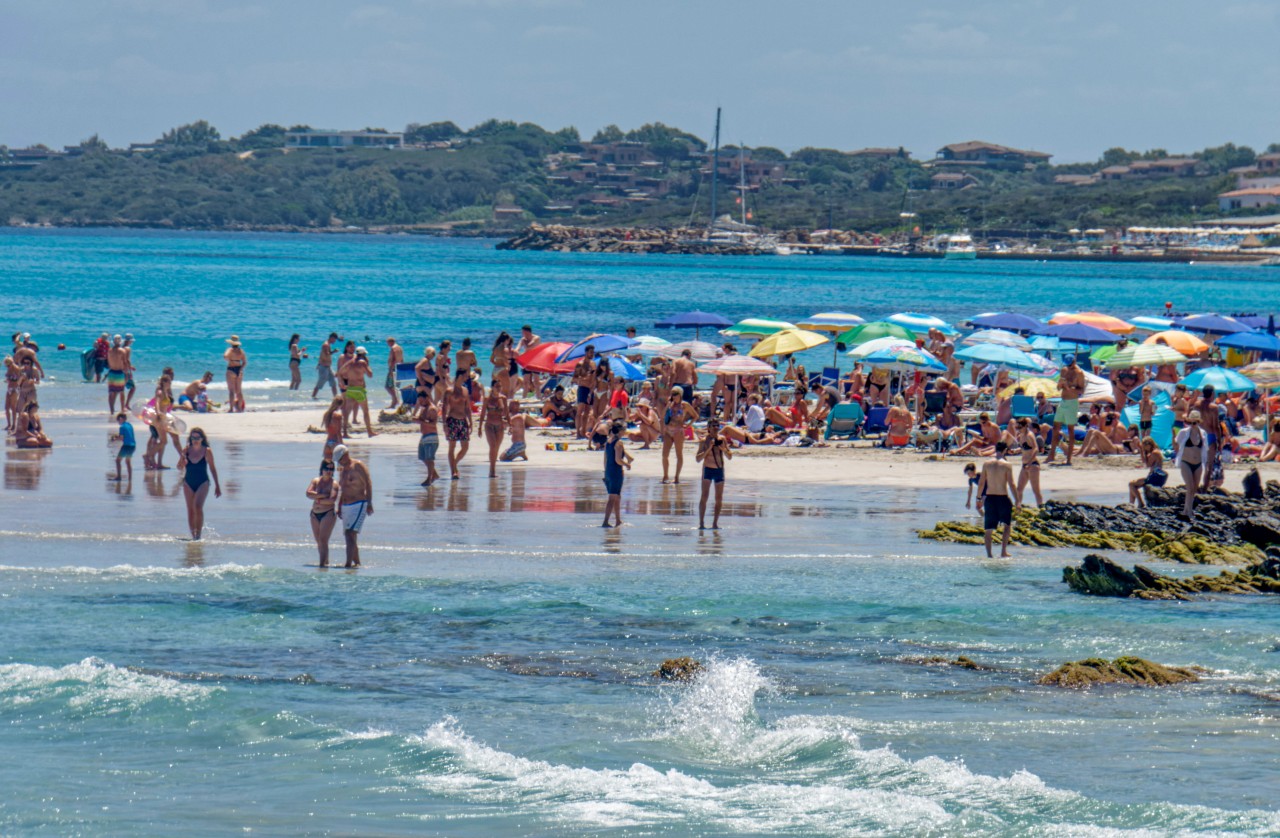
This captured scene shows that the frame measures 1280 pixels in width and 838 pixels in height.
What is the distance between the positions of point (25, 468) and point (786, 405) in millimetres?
12604

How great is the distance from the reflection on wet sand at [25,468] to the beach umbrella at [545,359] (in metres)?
7.52

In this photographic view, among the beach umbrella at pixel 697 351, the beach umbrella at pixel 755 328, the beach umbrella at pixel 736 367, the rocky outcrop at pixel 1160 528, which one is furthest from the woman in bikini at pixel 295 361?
the rocky outcrop at pixel 1160 528

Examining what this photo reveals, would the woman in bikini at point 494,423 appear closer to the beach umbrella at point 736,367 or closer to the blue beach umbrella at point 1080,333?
the beach umbrella at point 736,367

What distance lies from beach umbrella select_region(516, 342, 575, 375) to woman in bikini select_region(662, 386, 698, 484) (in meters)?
5.24

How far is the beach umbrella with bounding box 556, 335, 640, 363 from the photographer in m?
24.4

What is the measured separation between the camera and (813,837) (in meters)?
8.15

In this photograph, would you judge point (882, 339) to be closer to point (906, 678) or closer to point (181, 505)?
point (181, 505)

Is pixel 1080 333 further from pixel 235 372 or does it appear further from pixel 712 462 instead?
pixel 235 372

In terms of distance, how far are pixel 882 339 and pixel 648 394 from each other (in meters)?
4.04

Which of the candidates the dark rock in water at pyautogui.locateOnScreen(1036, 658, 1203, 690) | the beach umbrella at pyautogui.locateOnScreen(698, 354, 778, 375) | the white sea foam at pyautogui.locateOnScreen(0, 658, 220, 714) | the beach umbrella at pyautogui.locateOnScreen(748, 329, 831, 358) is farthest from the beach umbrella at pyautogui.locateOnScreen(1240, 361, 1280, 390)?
the white sea foam at pyautogui.locateOnScreen(0, 658, 220, 714)

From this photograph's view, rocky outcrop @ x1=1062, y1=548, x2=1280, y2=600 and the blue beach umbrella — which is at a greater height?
the blue beach umbrella

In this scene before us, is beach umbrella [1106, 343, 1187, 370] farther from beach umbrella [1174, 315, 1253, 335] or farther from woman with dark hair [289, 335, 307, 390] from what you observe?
→ woman with dark hair [289, 335, 307, 390]

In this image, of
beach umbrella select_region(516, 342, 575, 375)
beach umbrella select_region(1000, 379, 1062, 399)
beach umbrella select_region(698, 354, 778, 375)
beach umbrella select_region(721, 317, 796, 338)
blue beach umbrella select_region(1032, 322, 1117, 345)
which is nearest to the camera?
beach umbrella select_region(1000, 379, 1062, 399)

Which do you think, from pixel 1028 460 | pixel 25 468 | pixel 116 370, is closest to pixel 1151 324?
pixel 1028 460
